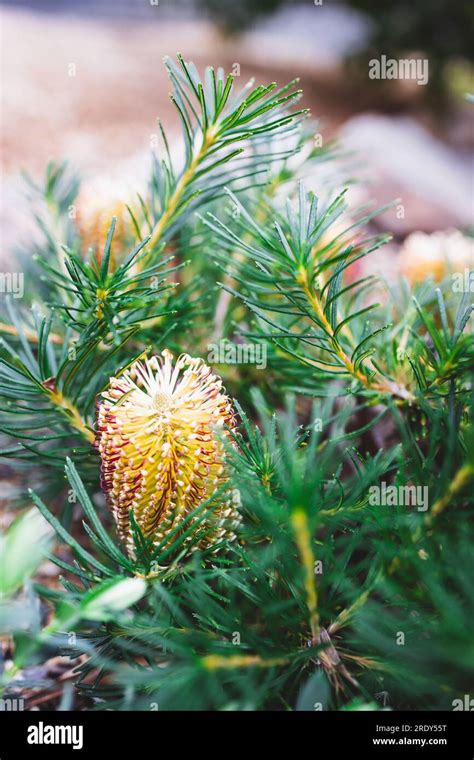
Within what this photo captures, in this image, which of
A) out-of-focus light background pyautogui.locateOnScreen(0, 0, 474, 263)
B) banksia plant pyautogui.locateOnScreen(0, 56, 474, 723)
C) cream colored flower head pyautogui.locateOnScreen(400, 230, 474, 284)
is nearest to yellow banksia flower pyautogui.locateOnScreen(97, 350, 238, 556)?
banksia plant pyautogui.locateOnScreen(0, 56, 474, 723)

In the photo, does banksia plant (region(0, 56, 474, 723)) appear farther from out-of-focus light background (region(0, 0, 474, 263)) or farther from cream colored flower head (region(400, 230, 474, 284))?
out-of-focus light background (region(0, 0, 474, 263))

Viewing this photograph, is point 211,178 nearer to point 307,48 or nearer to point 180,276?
point 180,276

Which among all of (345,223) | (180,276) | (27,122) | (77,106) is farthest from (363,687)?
(77,106)

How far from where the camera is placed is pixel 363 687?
29 cm

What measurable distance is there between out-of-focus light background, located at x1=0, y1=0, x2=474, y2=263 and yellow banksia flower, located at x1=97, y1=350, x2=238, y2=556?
77cm

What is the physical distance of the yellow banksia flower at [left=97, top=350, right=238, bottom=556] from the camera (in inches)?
12.0

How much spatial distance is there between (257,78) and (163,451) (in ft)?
7.84

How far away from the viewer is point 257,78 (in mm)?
2381

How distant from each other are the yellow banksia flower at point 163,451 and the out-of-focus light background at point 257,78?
772 millimetres

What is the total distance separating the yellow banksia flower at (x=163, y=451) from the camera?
305 millimetres

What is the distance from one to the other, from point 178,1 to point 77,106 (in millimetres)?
881

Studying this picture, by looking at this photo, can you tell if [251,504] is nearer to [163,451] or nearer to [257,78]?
[163,451]

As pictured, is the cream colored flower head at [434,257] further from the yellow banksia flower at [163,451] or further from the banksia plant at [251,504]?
the yellow banksia flower at [163,451]

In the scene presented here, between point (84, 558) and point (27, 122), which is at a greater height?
point (27, 122)
